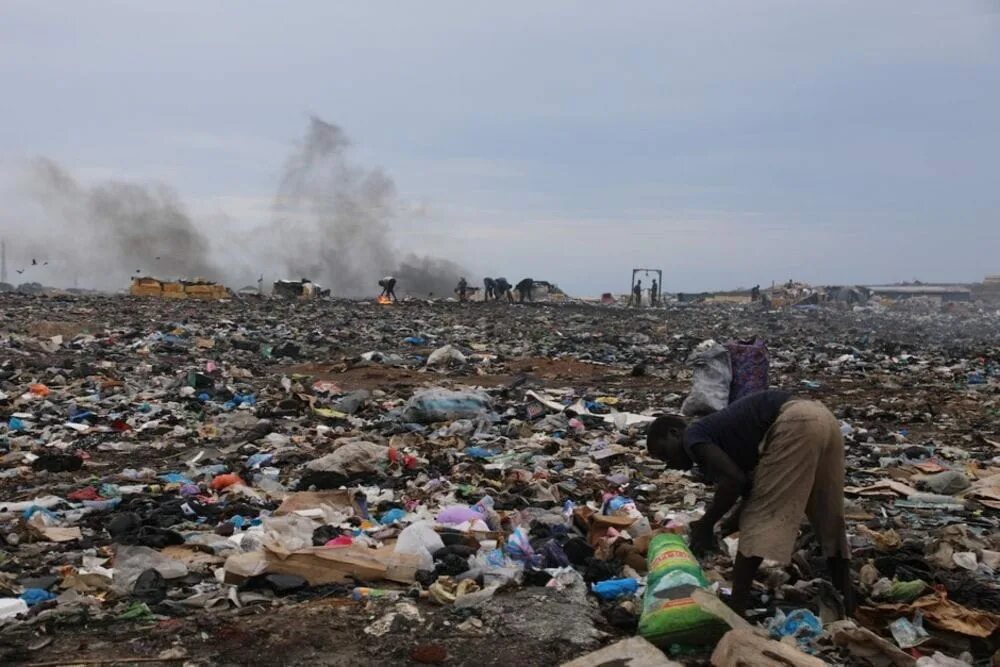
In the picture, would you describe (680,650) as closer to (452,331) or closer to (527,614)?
(527,614)

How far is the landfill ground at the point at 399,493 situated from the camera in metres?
3.27

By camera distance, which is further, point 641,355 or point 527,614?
point 641,355

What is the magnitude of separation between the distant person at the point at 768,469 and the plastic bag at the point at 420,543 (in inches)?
46.6

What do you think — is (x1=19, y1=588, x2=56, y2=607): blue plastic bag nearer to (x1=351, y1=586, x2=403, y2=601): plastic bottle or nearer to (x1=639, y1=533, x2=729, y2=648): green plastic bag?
(x1=351, y1=586, x2=403, y2=601): plastic bottle

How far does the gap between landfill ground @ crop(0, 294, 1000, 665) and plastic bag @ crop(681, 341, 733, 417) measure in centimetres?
66

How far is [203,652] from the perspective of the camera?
3.10 metres

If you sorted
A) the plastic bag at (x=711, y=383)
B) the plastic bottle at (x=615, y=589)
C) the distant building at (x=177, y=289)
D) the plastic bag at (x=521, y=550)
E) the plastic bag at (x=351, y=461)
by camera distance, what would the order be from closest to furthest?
1. the plastic bottle at (x=615, y=589)
2. the plastic bag at (x=521, y=550)
3. the plastic bag at (x=351, y=461)
4. the plastic bag at (x=711, y=383)
5. the distant building at (x=177, y=289)

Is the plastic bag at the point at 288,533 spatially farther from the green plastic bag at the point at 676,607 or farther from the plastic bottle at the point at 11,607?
the green plastic bag at the point at 676,607

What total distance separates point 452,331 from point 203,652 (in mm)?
15170

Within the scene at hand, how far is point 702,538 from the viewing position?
11.8ft

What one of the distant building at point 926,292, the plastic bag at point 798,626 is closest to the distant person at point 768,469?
the plastic bag at point 798,626

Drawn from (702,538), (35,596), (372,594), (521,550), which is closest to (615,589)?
(702,538)

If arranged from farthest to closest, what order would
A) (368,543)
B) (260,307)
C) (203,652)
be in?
(260,307)
(368,543)
(203,652)

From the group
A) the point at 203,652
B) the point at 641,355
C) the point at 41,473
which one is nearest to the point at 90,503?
the point at 41,473
